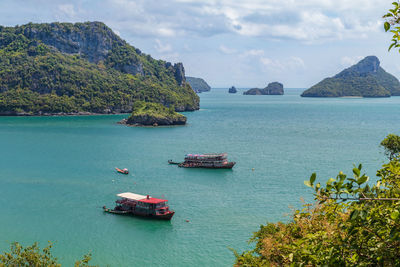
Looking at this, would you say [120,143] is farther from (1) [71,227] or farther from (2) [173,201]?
(1) [71,227]

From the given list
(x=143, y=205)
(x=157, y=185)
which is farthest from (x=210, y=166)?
(x=143, y=205)

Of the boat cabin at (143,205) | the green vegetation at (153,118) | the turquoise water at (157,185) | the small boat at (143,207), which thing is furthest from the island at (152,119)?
the small boat at (143,207)

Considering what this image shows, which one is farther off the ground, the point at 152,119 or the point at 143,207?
the point at 152,119

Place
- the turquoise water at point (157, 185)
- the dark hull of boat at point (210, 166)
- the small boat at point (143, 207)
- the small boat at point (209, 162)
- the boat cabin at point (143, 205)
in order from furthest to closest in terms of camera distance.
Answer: the small boat at point (209, 162), the dark hull of boat at point (210, 166), the boat cabin at point (143, 205), the small boat at point (143, 207), the turquoise water at point (157, 185)

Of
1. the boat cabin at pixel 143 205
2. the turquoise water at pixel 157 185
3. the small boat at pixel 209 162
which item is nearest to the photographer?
the turquoise water at pixel 157 185

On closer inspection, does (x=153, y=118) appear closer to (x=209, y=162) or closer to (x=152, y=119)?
(x=152, y=119)

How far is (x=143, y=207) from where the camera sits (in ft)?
149

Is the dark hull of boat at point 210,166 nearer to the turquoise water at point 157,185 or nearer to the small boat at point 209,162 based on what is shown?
the small boat at point 209,162

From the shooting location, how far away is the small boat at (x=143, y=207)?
1725 inches

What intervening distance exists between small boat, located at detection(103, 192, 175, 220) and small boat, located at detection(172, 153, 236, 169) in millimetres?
24278

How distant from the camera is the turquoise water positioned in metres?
37.2

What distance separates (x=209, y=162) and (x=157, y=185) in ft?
53.4

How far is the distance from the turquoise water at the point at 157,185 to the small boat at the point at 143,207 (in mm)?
939

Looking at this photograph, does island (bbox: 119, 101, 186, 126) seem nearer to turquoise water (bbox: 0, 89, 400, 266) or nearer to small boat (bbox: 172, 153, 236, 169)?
turquoise water (bbox: 0, 89, 400, 266)
